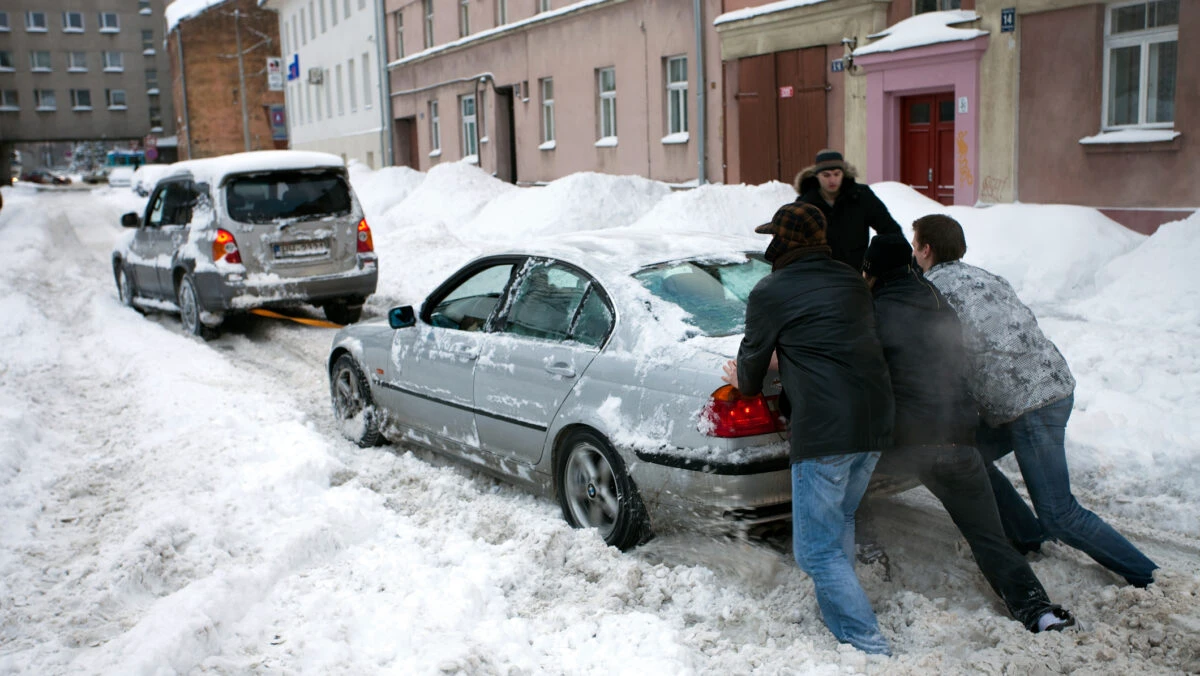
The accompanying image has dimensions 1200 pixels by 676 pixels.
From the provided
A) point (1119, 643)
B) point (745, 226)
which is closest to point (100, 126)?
point (745, 226)

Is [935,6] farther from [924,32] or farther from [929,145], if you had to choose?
[929,145]

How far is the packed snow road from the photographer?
3906 millimetres

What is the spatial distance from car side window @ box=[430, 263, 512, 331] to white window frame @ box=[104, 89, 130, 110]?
90498 mm

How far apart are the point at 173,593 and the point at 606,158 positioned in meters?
20.3

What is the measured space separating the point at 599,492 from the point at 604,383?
1.77 ft

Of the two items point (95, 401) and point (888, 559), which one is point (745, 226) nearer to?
point (95, 401)

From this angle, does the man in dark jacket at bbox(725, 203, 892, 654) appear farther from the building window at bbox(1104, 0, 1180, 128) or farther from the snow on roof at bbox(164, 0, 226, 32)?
the snow on roof at bbox(164, 0, 226, 32)

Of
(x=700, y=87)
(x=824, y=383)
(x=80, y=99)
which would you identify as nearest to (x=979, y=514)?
(x=824, y=383)

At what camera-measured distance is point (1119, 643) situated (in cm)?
384

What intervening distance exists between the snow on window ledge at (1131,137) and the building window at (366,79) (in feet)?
101

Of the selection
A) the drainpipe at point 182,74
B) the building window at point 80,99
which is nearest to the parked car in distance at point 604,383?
the drainpipe at point 182,74

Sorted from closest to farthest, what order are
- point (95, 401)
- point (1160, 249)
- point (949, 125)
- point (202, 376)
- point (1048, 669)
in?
point (1048, 669), point (95, 401), point (202, 376), point (1160, 249), point (949, 125)

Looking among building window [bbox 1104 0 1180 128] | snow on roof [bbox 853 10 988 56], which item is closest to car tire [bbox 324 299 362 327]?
snow on roof [bbox 853 10 988 56]

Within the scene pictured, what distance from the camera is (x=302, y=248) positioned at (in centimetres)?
1127
